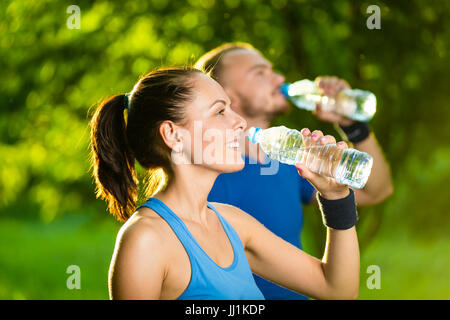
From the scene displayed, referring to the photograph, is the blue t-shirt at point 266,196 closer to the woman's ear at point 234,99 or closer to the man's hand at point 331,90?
the woman's ear at point 234,99

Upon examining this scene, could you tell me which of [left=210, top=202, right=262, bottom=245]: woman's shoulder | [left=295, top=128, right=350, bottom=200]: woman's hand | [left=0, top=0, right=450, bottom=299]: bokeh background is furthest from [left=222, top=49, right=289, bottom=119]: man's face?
[left=0, top=0, right=450, bottom=299]: bokeh background

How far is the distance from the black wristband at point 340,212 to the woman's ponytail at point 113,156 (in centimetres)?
68

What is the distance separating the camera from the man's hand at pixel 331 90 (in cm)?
295

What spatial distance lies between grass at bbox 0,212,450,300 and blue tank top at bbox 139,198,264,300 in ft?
15.8

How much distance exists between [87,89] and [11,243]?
875 centimetres

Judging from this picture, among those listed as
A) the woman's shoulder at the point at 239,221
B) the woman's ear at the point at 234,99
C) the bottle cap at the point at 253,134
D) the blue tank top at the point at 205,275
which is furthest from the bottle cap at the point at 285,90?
the blue tank top at the point at 205,275

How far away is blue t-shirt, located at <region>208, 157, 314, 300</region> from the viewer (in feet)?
→ 8.82

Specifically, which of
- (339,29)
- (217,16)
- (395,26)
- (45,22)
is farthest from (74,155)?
(395,26)

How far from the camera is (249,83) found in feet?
9.39

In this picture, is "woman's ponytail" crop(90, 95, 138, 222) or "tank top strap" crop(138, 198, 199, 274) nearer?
"tank top strap" crop(138, 198, 199, 274)

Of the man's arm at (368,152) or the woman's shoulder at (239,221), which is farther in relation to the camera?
the man's arm at (368,152)

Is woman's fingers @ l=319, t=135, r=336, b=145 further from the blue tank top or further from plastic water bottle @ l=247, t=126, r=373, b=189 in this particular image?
the blue tank top

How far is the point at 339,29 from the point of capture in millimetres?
4309
